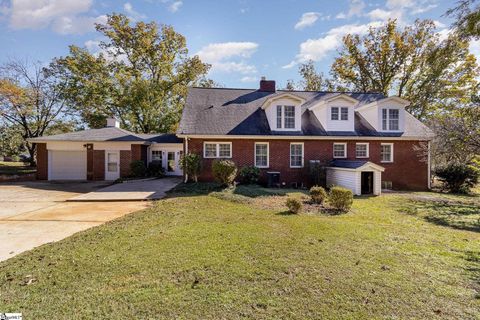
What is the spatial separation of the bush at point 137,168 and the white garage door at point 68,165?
4.06 meters

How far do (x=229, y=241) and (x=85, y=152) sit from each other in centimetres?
1658

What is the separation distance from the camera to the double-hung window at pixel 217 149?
13.7 metres

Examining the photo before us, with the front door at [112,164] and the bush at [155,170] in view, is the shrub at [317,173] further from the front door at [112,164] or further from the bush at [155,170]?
the front door at [112,164]

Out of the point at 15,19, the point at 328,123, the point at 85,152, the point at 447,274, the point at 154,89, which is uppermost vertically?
the point at 15,19

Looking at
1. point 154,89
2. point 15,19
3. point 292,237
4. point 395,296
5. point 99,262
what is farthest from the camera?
point 154,89

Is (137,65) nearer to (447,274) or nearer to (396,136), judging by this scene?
(396,136)

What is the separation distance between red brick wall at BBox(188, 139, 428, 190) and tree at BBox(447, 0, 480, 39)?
8083 mm

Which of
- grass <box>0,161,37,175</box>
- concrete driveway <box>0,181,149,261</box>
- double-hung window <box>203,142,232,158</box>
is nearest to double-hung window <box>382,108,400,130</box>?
double-hung window <box>203,142,232,158</box>

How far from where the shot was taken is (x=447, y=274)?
3783mm

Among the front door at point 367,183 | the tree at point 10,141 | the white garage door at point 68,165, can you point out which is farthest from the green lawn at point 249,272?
the tree at point 10,141

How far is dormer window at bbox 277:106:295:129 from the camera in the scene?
14.2 metres

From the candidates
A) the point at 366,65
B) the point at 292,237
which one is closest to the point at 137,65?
the point at 366,65

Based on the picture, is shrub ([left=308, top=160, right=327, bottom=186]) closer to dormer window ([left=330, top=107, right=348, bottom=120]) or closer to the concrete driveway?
dormer window ([left=330, top=107, right=348, bottom=120])

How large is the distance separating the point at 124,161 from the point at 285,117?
471 inches
